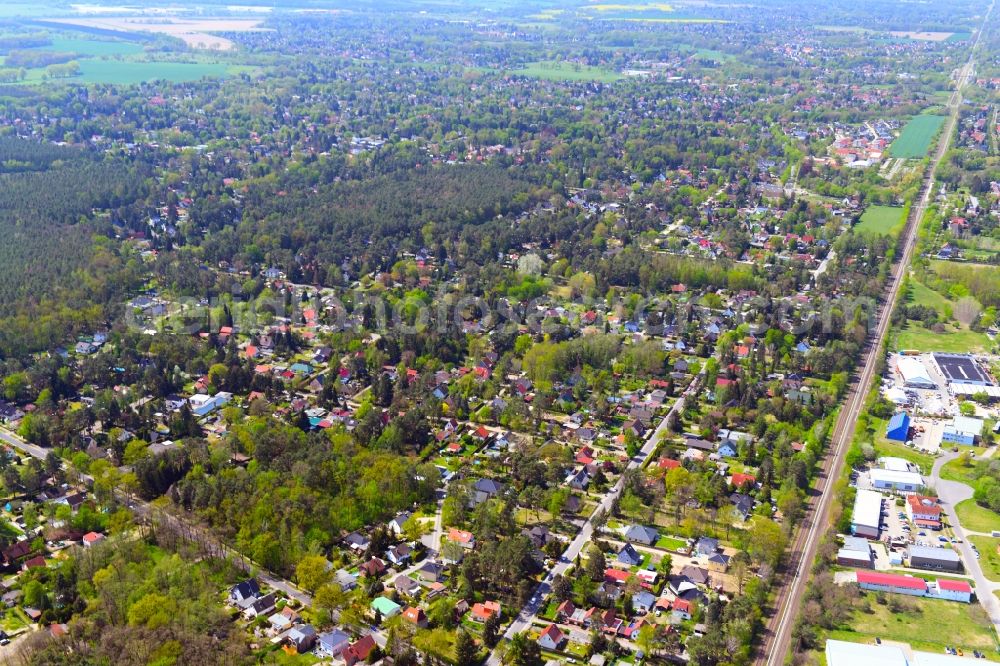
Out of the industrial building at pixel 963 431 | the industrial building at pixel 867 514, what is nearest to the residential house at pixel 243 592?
the industrial building at pixel 867 514

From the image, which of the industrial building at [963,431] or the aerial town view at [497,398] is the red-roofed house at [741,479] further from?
the industrial building at [963,431]

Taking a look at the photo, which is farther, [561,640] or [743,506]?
[743,506]

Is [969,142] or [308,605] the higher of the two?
[969,142]

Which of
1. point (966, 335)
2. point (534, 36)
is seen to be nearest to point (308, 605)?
point (966, 335)

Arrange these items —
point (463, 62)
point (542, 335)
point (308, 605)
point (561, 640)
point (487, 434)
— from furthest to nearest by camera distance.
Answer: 1. point (463, 62)
2. point (542, 335)
3. point (487, 434)
4. point (308, 605)
5. point (561, 640)

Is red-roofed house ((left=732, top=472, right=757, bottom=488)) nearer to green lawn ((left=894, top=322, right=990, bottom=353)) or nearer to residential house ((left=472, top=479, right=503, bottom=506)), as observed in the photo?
residential house ((left=472, top=479, right=503, bottom=506))

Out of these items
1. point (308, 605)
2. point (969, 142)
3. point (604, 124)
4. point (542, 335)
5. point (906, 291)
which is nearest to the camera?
point (308, 605)

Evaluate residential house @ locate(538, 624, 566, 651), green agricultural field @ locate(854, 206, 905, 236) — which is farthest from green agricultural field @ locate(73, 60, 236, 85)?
residential house @ locate(538, 624, 566, 651)

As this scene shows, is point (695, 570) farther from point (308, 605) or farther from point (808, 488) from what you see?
point (308, 605)
